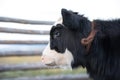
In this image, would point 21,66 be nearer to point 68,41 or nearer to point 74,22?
point 68,41

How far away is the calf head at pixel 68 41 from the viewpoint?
216 cm

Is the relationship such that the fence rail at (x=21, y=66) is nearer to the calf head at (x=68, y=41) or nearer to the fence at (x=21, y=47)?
the fence at (x=21, y=47)

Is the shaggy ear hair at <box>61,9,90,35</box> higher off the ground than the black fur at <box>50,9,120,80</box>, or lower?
higher

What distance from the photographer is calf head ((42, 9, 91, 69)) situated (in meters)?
2.16

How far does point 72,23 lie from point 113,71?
0.43 m

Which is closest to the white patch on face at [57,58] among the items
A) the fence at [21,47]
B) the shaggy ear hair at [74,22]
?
the shaggy ear hair at [74,22]

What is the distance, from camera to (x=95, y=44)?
84.8 inches

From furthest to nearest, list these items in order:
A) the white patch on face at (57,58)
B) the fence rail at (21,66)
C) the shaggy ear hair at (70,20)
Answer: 1. the fence rail at (21,66)
2. the white patch on face at (57,58)
3. the shaggy ear hair at (70,20)

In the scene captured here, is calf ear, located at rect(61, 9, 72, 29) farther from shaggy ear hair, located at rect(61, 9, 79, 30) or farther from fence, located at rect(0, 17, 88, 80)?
fence, located at rect(0, 17, 88, 80)

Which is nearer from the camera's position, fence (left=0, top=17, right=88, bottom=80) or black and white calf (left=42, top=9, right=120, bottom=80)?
black and white calf (left=42, top=9, right=120, bottom=80)

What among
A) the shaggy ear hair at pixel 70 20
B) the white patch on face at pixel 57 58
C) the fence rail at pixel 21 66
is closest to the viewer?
the shaggy ear hair at pixel 70 20

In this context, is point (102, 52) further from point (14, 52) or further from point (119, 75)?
point (14, 52)

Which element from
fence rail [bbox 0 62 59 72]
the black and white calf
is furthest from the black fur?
fence rail [bbox 0 62 59 72]

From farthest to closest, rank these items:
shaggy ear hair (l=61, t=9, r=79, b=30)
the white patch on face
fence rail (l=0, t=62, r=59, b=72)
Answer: fence rail (l=0, t=62, r=59, b=72), the white patch on face, shaggy ear hair (l=61, t=9, r=79, b=30)
